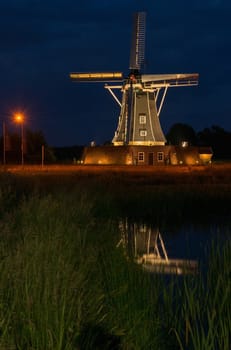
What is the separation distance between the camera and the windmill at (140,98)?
4706 cm

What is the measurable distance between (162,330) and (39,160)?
5035 centimetres

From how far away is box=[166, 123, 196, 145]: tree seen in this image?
8025cm

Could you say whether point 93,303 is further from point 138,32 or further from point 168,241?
point 138,32

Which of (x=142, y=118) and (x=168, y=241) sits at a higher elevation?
(x=142, y=118)

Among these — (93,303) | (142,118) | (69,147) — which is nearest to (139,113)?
(142,118)

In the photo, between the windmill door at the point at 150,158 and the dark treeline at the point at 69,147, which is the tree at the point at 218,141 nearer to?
the dark treeline at the point at 69,147

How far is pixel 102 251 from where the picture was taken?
8867 mm

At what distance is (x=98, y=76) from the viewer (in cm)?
4988

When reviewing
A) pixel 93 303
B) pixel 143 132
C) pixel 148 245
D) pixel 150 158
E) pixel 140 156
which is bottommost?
pixel 148 245

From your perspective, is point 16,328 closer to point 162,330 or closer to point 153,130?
point 162,330

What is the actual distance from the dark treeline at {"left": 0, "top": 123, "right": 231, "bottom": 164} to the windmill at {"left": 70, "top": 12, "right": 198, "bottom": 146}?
793 cm

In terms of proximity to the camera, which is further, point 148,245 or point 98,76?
point 98,76

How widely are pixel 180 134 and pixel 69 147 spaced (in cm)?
2720

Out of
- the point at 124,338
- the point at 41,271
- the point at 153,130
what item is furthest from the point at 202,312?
the point at 153,130
